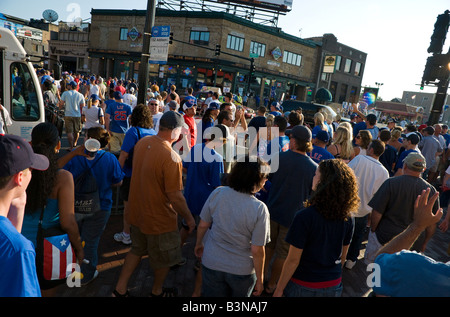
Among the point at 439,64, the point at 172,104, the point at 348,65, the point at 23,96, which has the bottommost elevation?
the point at 23,96

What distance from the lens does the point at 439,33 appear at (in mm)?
9648

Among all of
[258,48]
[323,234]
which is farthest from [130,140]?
[258,48]

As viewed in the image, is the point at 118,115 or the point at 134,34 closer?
the point at 118,115

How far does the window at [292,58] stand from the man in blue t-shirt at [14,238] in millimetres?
44870

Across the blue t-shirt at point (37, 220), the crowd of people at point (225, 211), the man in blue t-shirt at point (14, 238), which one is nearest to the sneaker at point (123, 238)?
the crowd of people at point (225, 211)

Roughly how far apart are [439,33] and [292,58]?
1427 inches

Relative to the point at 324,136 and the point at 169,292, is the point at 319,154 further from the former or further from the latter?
the point at 169,292

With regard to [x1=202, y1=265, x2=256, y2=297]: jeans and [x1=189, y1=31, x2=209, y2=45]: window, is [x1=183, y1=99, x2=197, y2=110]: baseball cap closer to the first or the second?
[x1=202, y1=265, x2=256, y2=297]: jeans

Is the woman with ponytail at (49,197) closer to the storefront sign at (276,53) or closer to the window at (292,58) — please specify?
the storefront sign at (276,53)

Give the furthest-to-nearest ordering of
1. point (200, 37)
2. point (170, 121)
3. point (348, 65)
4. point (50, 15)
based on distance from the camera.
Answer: point (348, 65), point (50, 15), point (200, 37), point (170, 121)

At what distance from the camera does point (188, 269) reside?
167 inches

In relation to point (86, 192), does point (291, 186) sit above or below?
above
